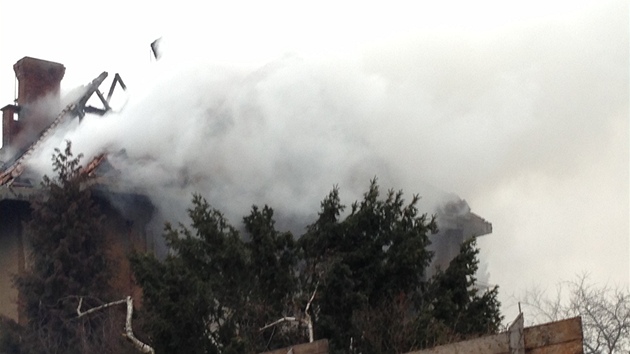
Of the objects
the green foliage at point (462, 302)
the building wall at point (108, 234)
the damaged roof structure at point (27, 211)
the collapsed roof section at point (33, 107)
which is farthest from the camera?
the collapsed roof section at point (33, 107)

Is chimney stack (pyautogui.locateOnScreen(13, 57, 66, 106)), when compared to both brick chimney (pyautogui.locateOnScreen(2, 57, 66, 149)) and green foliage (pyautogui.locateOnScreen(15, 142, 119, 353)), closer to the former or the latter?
brick chimney (pyautogui.locateOnScreen(2, 57, 66, 149))

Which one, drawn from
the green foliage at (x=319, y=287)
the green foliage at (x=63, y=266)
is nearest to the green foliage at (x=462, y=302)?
the green foliage at (x=319, y=287)

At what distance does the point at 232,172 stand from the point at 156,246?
2.13 m

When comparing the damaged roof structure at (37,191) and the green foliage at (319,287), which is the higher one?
the damaged roof structure at (37,191)

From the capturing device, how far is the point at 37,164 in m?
25.8

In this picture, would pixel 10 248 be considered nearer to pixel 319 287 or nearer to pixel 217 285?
pixel 217 285

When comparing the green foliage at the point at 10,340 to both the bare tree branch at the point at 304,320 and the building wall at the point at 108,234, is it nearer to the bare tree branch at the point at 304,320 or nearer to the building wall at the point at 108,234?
the building wall at the point at 108,234

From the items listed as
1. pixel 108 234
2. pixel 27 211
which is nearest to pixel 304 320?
pixel 108 234

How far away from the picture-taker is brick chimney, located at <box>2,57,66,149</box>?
2902 centimetres

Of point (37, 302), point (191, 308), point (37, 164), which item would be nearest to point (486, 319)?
point (191, 308)

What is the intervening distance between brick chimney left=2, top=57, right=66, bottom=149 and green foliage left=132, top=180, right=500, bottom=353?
430 inches

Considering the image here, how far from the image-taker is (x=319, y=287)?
725 inches

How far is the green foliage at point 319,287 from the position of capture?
1755 centimetres

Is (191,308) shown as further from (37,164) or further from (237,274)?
(37,164)
